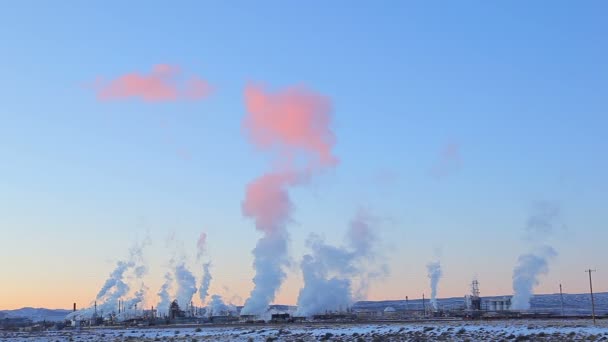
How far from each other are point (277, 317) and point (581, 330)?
368 ft

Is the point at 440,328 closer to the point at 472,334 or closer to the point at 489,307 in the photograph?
the point at 472,334

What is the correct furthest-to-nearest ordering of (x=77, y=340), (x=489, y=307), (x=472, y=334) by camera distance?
1. (x=489, y=307)
2. (x=77, y=340)
3. (x=472, y=334)

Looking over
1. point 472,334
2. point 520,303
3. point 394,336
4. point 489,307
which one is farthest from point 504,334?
point 489,307

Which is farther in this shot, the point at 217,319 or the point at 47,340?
the point at 217,319

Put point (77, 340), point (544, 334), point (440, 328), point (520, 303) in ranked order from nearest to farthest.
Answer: point (544, 334), point (440, 328), point (77, 340), point (520, 303)

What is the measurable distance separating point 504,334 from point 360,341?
13.5m

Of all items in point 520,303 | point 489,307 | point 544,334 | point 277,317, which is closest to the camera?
point 544,334

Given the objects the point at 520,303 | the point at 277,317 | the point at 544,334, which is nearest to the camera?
the point at 544,334

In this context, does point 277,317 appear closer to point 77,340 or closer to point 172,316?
point 172,316

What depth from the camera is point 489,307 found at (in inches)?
7820

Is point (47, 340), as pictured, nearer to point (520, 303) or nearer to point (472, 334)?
point (472, 334)

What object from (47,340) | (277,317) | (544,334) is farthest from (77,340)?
(277,317)

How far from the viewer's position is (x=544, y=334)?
66062mm

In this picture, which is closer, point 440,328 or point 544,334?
point 544,334
